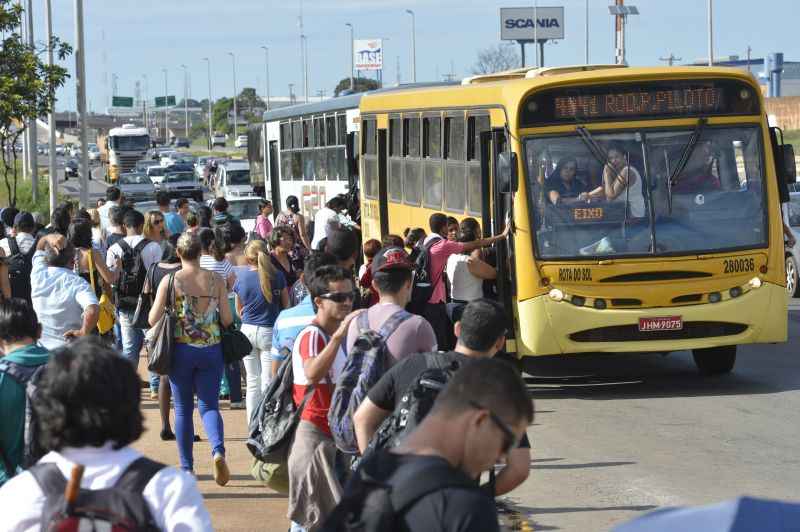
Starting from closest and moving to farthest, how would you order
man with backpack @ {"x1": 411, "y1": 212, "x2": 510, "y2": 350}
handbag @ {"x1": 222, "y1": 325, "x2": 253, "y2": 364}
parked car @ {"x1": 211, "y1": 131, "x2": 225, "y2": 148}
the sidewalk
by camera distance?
the sidewalk < handbag @ {"x1": 222, "y1": 325, "x2": 253, "y2": 364} < man with backpack @ {"x1": 411, "y1": 212, "x2": 510, "y2": 350} < parked car @ {"x1": 211, "y1": 131, "x2": 225, "y2": 148}

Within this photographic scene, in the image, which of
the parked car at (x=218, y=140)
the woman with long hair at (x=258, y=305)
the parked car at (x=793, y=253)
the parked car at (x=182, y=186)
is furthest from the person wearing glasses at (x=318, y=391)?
the parked car at (x=218, y=140)

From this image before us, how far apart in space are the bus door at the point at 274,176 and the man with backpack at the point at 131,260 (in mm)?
18981

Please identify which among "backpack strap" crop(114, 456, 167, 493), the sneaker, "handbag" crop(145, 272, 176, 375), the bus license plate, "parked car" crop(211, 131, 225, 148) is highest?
"parked car" crop(211, 131, 225, 148)

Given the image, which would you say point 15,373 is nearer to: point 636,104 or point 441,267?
point 441,267

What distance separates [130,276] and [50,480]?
8.94 meters

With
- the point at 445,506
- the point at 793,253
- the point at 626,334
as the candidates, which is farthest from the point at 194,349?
the point at 793,253

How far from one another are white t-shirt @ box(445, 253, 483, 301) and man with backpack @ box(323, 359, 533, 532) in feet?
30.6

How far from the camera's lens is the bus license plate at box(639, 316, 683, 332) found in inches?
508

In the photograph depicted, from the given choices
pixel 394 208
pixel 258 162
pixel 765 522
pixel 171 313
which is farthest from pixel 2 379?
pixel 258 162

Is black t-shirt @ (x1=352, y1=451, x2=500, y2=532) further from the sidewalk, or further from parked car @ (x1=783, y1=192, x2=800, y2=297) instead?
parked car @ (x1=783, y1=192, x2=800, y2=297)

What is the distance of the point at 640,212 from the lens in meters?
13.0

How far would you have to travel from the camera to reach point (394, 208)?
60.9ft

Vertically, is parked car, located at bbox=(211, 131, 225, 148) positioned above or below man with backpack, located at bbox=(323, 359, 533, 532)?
above

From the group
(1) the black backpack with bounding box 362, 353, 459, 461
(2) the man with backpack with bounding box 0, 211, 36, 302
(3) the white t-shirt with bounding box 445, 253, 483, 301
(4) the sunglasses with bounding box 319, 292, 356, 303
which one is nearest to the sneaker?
(4) the sunglasses with bounding box 319, 292, 356, 303
